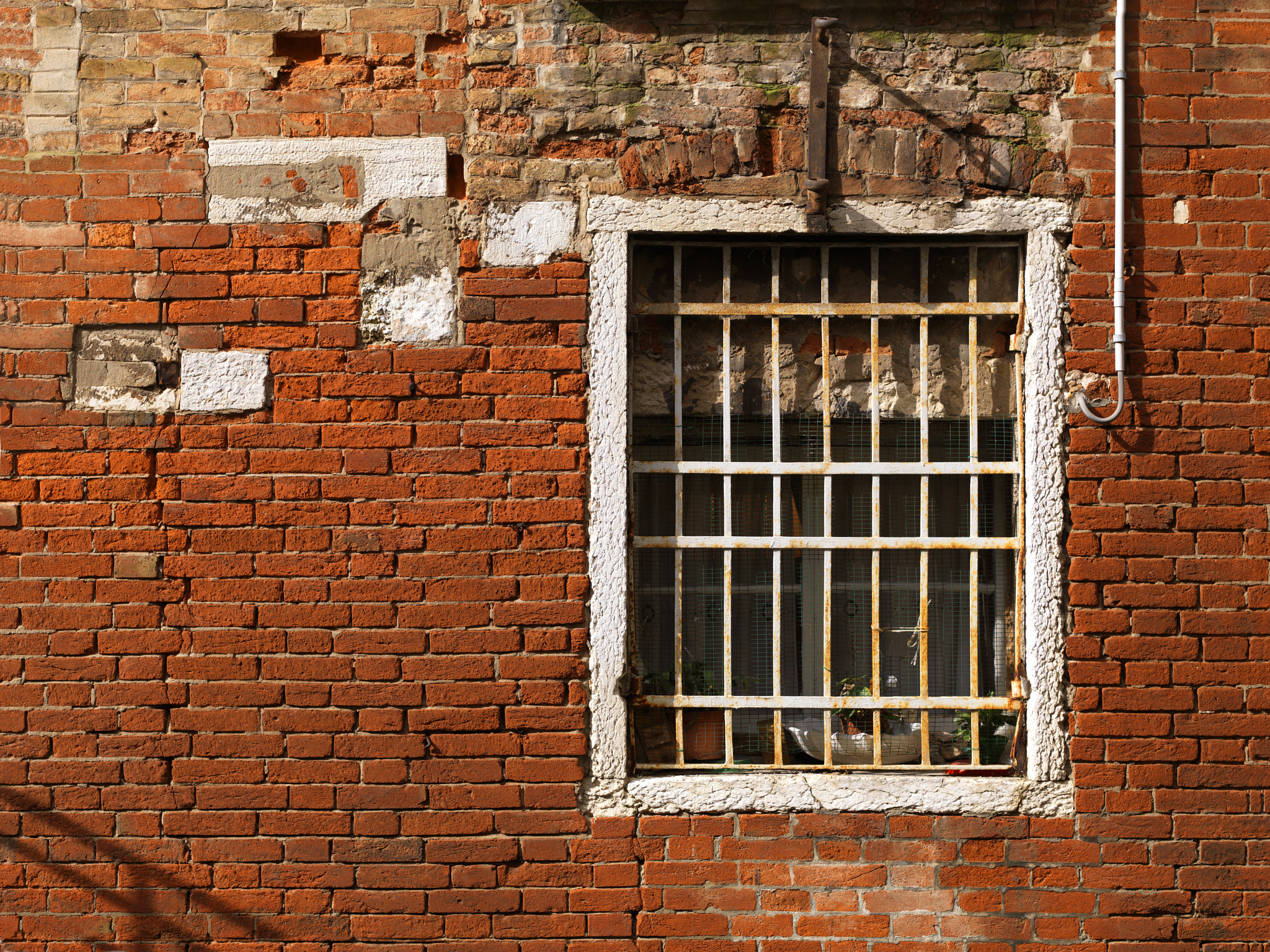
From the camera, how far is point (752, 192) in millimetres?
2652

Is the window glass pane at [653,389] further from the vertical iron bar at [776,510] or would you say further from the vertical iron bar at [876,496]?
the vertical iron bar at [876,496]

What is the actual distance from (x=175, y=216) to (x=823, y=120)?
6.90 feet

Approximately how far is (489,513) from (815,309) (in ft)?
4.14

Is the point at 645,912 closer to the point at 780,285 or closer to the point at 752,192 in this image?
the point at 780,285

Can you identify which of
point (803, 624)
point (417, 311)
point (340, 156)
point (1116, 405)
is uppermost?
point (340, 156)

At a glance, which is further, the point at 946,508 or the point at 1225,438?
the point at 946,508

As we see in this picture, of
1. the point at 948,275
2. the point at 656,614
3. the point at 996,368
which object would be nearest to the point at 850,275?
the point at 948,275

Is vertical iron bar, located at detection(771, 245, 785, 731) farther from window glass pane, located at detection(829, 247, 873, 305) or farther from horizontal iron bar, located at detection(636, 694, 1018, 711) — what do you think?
window glass pane, located at detection(829, 247, 873, 305)

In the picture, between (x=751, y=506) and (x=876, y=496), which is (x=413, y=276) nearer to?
(x=751, y=506)

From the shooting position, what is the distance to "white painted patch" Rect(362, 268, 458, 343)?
8.68ft

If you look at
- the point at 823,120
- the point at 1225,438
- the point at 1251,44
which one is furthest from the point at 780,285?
the point at 1251,44

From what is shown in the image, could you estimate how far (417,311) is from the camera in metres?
2.65

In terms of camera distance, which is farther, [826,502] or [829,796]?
[826,502]

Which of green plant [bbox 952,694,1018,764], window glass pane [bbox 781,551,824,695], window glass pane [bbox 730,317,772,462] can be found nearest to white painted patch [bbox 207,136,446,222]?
window glass pane [bbox 730,317,772,462]
